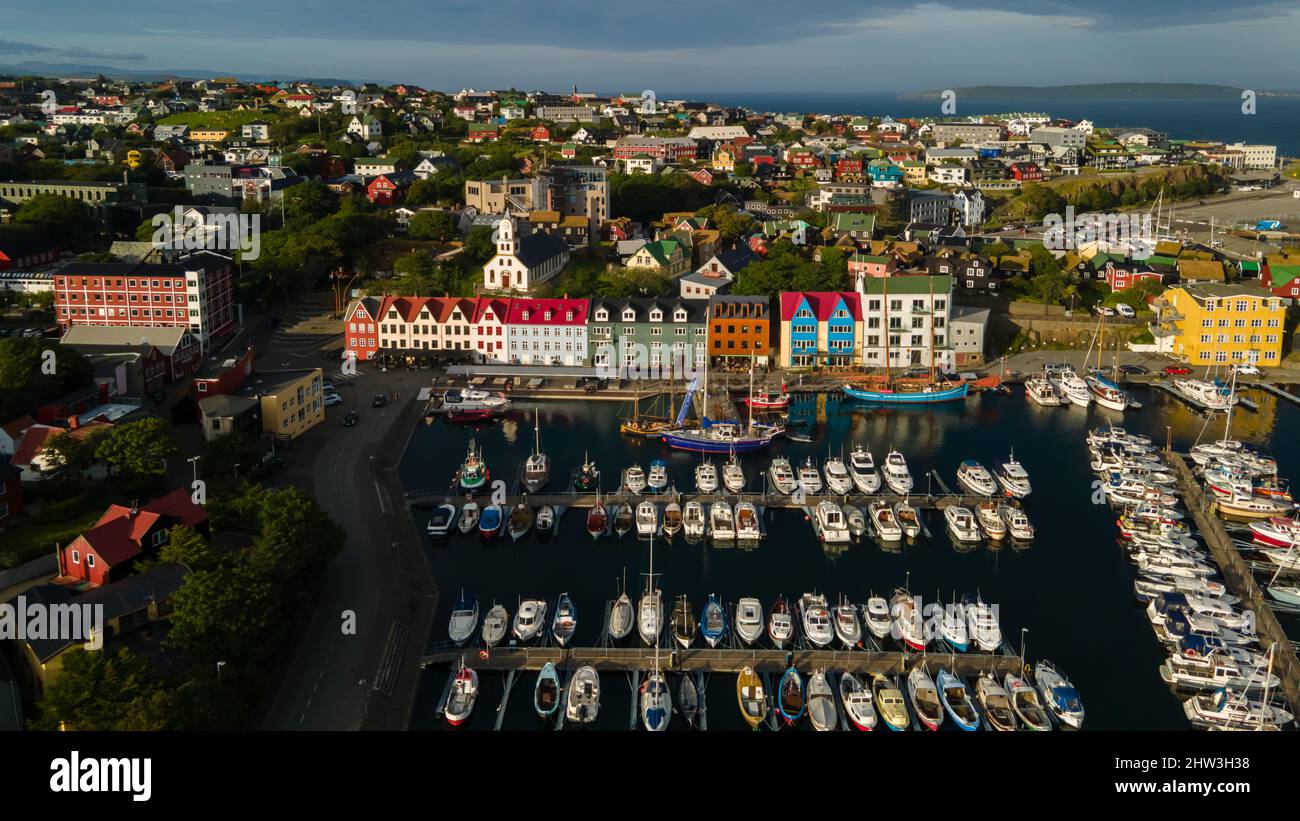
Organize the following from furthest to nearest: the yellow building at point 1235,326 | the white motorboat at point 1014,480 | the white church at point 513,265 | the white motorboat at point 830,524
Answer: the white church at point 513,265, the yellow building at point 1235,326, the white motorboat at point 1014,480, the white motorboat at point 830,524

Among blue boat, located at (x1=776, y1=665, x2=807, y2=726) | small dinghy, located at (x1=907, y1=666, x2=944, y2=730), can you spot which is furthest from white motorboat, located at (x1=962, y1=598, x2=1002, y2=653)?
blue boat, located at (x1=776, y1=665, x2=807, y2=726)

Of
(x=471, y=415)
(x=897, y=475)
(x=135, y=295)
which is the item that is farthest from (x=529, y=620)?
(x=135, y=295)

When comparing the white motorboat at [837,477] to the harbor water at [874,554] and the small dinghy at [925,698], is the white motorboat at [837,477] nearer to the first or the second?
the harbor water at [874,554]

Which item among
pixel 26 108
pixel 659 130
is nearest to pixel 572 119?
pixel 659 130

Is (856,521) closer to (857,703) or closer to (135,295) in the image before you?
(857,703)

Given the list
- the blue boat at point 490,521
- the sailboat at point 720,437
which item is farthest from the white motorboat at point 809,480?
the blue boat at point 490,521

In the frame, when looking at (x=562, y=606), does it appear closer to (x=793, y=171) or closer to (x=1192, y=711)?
(x=1192, y=711)
